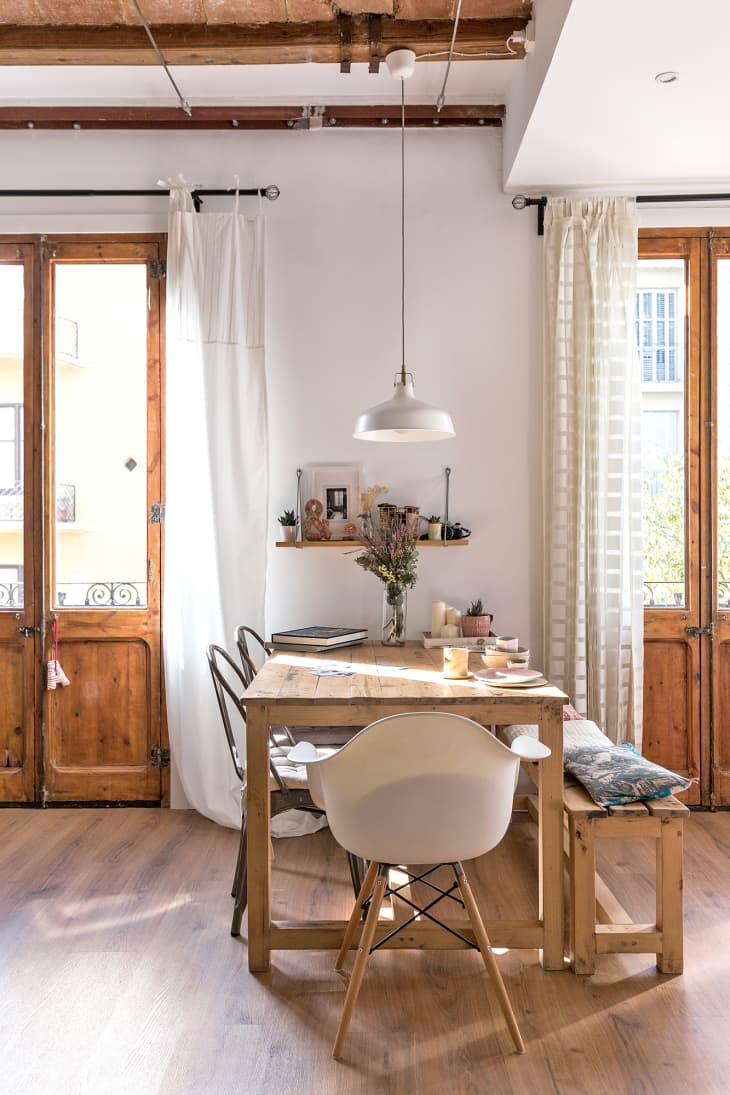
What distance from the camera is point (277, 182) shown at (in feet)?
12.6

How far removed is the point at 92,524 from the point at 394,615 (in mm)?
1485

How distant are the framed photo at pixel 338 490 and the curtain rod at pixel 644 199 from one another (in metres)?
1.40

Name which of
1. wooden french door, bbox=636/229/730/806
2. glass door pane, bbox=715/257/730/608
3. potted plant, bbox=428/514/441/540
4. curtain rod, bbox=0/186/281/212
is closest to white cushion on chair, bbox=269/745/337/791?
potted plant, bbox=428/514/441/540

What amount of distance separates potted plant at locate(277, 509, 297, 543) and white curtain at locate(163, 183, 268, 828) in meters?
0.09

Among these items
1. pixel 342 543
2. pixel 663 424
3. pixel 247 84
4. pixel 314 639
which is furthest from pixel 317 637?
pixel 247 84

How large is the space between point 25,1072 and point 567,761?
5.55ft

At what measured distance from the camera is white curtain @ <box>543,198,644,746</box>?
367 centimetres

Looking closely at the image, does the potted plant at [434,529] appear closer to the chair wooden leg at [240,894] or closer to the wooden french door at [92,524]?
the wooden french door at [92,524]

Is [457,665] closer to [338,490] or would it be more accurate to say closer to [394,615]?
[394,615]

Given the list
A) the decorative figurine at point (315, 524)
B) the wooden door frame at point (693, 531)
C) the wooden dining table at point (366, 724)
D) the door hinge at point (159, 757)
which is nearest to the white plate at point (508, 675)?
the wooden dining table at point (366, 724)

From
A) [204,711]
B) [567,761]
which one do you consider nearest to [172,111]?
[204,711]

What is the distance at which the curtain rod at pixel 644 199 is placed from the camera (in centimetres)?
379

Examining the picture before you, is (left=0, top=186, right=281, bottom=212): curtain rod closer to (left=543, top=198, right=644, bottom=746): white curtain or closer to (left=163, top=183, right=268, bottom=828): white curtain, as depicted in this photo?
(left=163, top=183, right=268, bottom=828): white curtain

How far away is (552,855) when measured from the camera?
7.87 ft
